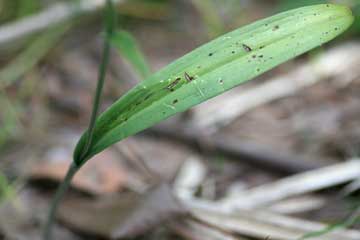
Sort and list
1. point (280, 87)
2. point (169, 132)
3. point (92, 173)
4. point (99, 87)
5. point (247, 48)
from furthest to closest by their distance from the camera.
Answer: point (280, 87) < point (169, 132) < point (92, 173) < point (99, 87) < point (247, 48)

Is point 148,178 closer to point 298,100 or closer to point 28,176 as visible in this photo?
point 28,176

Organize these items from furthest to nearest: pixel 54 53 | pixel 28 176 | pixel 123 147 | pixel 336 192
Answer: pixel 54 53, pixel 123 147, pixel 28 176, pixel 336 192

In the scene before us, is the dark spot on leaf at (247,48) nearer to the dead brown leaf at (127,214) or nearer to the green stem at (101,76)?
the green stem at (101,76)

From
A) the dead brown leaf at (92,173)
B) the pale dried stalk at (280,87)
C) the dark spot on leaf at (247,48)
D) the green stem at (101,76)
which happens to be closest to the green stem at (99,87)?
the green stem at (101,76)

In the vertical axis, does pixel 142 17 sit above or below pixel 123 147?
above

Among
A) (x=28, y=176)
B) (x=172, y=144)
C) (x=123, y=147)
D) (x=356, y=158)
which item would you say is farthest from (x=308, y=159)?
(x=28, y=176)

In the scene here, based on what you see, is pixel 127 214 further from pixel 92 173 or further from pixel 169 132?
pixel 169 132

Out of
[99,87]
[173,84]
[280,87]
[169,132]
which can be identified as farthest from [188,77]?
[280,87]
